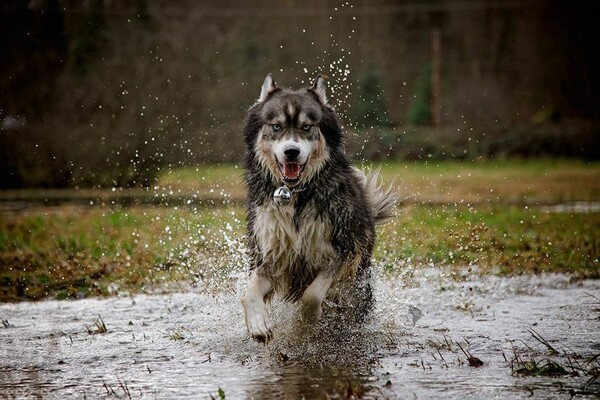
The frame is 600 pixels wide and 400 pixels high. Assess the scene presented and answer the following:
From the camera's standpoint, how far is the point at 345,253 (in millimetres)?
5949

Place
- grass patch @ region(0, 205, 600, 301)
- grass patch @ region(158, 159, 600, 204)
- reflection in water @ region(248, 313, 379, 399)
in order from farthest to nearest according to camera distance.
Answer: grass patch @ region(158, 159, 600, 204), grass patch @ region(0, 205, 600, 301), reflection in water @ region(248, 313, 379, 399)

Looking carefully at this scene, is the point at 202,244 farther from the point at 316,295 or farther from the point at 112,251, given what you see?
the point at 316,295

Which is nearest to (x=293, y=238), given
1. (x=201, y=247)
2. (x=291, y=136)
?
(x=291, y=136)

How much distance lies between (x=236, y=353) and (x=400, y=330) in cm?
128

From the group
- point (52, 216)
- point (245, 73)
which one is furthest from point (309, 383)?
point (245, 73)

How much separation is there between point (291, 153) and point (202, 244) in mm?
4901

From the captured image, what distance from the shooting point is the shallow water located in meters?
4.49

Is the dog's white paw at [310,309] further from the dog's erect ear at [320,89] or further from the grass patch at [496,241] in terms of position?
the grass patch at [496,241]

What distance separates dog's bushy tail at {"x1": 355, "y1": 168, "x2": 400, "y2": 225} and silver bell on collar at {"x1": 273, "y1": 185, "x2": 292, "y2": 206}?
119 centimetres

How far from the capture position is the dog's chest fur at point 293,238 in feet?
19.2

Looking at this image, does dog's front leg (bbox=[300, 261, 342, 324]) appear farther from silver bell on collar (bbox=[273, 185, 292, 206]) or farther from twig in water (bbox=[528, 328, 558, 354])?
twig in water (bbox=[528, 328, 558, 354])

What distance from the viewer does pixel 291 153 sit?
5699 millimetres

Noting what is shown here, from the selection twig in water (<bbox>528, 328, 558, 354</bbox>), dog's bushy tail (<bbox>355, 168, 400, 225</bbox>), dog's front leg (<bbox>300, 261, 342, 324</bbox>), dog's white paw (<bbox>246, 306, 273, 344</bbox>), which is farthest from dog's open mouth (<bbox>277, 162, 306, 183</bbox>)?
twig in water (<bbox>528, 328, 558, 354</bbox>)

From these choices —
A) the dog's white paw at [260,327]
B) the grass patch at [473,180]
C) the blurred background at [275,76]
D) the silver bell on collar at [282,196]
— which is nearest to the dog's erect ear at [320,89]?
the silver bell on collar at [282,196]
